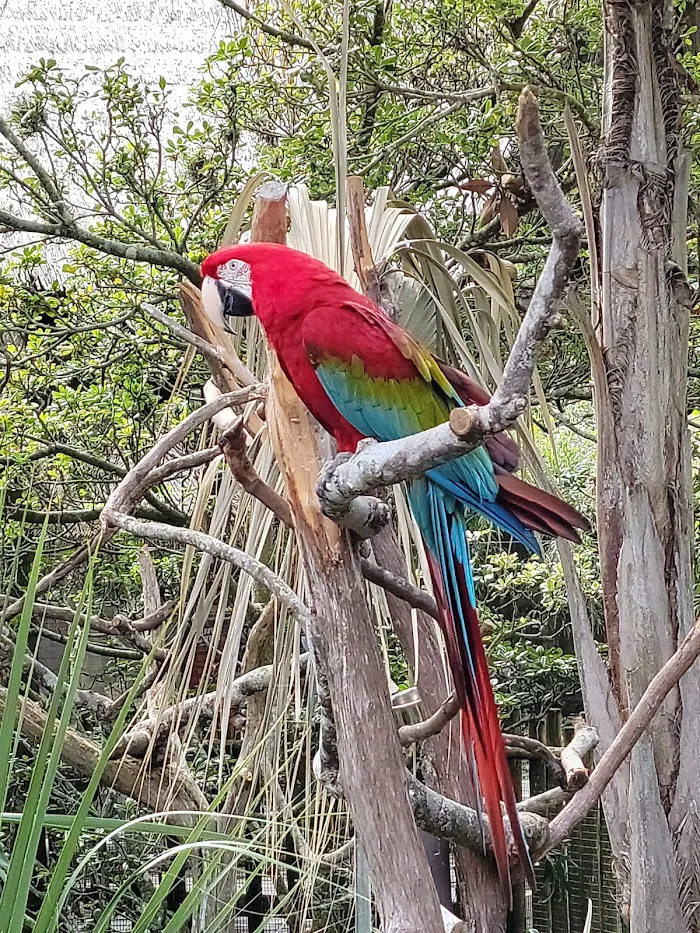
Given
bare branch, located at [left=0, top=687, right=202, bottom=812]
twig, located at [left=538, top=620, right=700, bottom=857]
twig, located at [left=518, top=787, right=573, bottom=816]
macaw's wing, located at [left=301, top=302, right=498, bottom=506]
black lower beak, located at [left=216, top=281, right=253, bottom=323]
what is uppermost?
black lower beak, located at [left=216, top=281, right=253, bottom=323]

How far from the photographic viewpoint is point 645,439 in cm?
97

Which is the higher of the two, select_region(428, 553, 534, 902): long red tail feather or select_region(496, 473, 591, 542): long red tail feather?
select_region(496, 473, 591, 542): long red tail feather

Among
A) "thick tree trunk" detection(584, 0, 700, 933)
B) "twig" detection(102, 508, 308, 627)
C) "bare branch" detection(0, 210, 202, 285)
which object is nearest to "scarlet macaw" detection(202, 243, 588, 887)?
"twig" detection(102, 508, 308, 627)

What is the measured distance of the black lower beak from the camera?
0.83m

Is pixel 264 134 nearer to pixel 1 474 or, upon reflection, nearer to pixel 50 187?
pixel 50 187

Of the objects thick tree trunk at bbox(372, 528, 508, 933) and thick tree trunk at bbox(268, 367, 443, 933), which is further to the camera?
thick tree trunk at bbox(372, 528, 508, 933)

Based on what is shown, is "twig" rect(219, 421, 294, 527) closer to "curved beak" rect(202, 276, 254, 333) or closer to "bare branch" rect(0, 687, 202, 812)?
"curved beak" rect(202, 276, 254, 333)

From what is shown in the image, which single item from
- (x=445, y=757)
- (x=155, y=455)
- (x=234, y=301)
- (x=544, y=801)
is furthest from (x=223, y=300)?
(x=544, y=801)

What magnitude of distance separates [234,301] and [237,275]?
34mm

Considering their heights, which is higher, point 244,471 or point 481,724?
point 244,471

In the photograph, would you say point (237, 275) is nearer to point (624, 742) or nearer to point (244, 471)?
point (244, 471)

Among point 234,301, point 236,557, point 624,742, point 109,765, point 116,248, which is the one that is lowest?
A: point 109,765

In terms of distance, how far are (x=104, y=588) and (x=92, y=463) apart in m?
0.49

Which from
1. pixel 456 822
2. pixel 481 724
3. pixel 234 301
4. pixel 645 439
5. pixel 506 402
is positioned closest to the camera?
pixel 506 402
